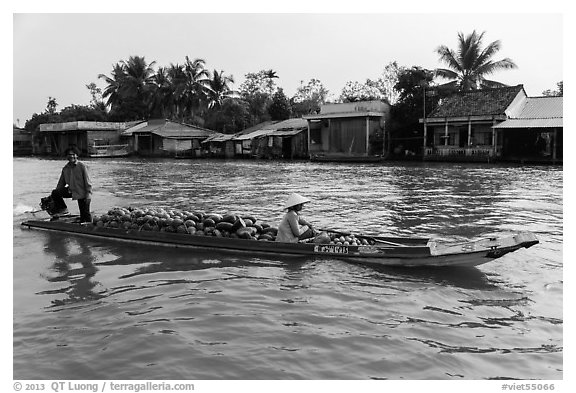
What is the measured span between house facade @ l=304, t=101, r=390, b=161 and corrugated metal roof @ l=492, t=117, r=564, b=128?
708cm

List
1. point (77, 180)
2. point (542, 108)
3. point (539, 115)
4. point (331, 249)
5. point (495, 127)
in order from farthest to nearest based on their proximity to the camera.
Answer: point (542, 108) < point (539, 115) < point (495, 127) < point (77, 180) < point (331, 249)

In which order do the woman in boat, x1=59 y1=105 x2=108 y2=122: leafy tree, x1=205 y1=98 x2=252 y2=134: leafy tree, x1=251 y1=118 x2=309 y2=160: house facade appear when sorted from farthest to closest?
x1=59 y1=105 x2=108 y2=122: leafy tree, x1=205 y1=98 x2=252 y2=134: leafy tree, x1=251 y1=118 x2=309 y2=160: house facade, the woman in boat

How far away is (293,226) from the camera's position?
7.30m

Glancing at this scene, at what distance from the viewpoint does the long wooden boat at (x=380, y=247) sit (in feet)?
20.8

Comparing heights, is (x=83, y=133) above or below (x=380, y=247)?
above

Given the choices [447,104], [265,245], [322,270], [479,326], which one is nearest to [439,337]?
[479,326]

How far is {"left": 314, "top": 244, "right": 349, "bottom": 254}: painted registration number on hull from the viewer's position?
6988mm

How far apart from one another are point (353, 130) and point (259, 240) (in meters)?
24.6

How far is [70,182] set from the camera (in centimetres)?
897

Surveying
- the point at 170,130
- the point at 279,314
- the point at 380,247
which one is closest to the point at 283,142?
the point at 170,130

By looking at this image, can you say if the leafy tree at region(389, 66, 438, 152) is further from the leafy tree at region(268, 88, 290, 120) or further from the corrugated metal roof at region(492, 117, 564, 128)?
the leafy tree at region(268, 88, 290, 120)

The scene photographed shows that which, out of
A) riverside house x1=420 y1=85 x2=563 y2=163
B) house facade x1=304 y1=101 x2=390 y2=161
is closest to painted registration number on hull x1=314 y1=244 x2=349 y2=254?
riverside house x1=420 y1=85 x2=563 y2=163

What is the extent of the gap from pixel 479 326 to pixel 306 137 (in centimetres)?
3007

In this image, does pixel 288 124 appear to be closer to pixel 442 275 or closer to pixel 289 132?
pixel 289 132
